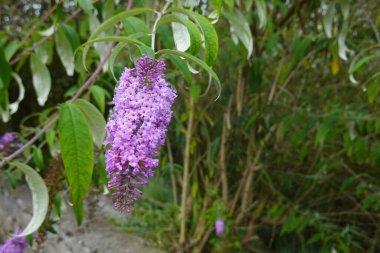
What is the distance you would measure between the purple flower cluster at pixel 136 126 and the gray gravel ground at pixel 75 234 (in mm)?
2090

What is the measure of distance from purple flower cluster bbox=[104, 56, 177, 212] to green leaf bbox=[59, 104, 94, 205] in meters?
0.03

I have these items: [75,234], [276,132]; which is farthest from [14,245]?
[75,234]

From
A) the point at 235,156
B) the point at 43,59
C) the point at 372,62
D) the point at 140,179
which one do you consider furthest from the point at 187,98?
the point at 140,179

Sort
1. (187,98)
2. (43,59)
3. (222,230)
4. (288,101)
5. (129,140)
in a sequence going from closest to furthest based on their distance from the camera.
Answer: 1. (129,140)
2. (43,59)
3. (187,98)
4. (222,230)
5. (288,101)

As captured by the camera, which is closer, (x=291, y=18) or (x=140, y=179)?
(x=140, y=179)

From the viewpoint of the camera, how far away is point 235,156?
2273 millimetres

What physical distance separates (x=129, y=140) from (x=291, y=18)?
1.66 meters

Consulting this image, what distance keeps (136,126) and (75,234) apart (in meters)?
2.53

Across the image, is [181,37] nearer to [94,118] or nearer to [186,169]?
[94,118]

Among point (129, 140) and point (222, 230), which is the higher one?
point (129, 140)

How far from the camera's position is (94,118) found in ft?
2.86

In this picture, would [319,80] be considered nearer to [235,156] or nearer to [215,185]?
[235,156]

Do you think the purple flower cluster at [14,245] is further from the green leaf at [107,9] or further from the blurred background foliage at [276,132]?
the green leaf at [107,9]

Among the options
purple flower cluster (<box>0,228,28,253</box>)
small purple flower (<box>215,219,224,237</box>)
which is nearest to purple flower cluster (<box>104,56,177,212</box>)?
purple flower cluster (<box>0,228,28,253</box>)
